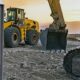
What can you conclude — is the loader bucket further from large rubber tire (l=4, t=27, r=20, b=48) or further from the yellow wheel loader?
the yellow wheel loader

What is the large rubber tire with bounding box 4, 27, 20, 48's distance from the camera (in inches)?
741

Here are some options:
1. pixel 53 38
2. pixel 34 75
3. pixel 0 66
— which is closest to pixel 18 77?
pixel 34 75

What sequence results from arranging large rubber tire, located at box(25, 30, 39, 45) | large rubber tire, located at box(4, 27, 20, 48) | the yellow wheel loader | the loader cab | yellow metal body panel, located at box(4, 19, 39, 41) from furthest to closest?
large rubber tire, located at box(25, 30, 39, 45), the loader cab, yellow metal body panel, located at box(4, 19, 39, 41), the yellow wheel loader, large rubber tire, located at box(4, 27, 20, 48)

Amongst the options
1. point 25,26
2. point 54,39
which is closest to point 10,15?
point 25,26

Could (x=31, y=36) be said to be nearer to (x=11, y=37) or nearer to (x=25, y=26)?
(x=25, y=26)

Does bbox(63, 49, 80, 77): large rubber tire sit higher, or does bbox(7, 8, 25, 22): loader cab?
bbox(7, 8, 25, 22): loader cab

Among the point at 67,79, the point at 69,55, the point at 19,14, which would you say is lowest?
the point at 67,79

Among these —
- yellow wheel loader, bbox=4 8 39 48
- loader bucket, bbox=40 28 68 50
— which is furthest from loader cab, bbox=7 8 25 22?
loader bucket, bbox=40 28 68 50

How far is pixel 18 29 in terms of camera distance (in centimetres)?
1977

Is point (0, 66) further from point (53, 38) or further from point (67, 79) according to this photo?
point (53, 38)

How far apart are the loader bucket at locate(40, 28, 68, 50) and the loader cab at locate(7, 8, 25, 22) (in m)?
4.74

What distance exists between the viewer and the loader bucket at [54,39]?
15453mm

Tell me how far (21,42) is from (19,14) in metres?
1.80

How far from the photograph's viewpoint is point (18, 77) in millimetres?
8289
